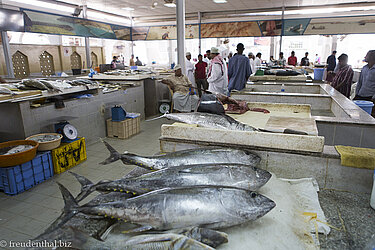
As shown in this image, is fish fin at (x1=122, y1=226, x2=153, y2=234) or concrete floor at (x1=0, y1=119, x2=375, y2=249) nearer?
fish fin at (x1=122, y1=226, x2=153, y2=234)

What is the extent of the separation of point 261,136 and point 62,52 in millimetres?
11867

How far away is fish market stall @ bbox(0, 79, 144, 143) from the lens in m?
4.45

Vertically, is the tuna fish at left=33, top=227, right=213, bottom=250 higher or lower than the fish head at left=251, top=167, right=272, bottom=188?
lower

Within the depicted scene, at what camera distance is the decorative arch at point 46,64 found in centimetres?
1095

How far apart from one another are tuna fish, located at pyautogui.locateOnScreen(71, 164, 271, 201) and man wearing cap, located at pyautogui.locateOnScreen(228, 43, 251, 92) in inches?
202

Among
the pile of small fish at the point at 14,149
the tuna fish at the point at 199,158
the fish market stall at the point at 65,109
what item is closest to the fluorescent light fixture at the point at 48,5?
the fish market stall at the point at 65,109

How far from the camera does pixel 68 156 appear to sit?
4594mm

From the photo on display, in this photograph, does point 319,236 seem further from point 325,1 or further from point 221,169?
point 325,1

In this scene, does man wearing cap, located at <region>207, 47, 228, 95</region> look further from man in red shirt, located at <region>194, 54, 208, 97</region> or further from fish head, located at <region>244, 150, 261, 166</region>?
fish head, located at <region>244, 150, 261, 166</region>

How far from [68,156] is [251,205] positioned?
3.92m

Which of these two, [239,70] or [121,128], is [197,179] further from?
[239,70]

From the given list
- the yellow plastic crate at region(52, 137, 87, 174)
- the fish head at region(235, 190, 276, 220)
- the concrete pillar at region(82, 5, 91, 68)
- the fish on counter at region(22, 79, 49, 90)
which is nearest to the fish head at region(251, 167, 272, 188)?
the fish head at region(235, 190, 276, 220)

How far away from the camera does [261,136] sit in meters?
2.42

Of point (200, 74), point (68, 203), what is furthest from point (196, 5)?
point (68, 203)
